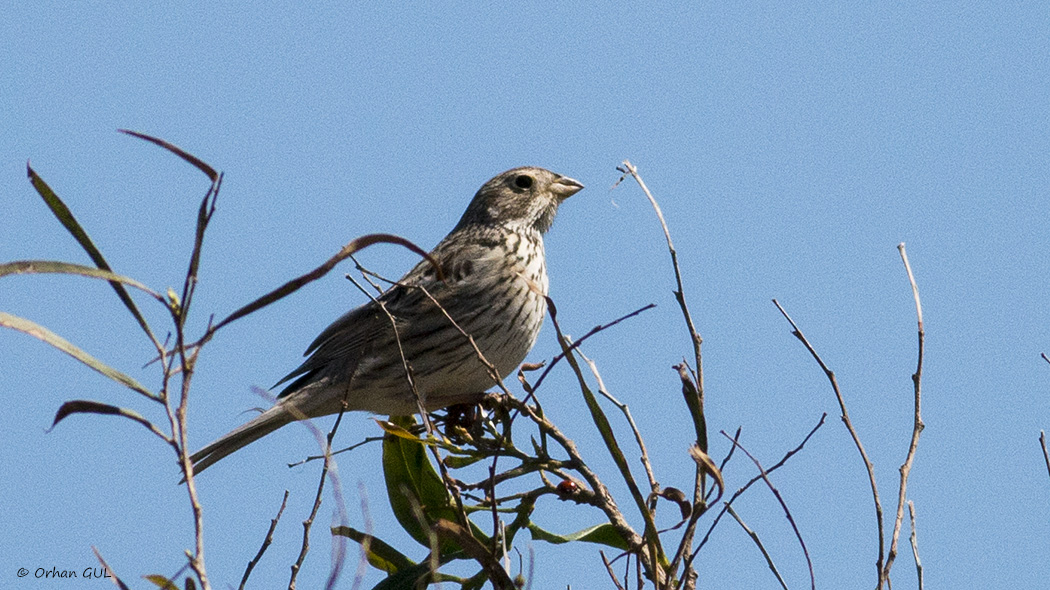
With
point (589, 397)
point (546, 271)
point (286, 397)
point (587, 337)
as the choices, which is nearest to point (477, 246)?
point (546, 271)

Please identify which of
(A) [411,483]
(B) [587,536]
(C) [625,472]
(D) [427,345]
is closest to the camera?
(C) [625,472]

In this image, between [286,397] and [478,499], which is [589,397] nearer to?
[478,499]

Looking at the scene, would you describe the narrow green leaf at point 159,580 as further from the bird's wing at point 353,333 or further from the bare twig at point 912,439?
the bird's wing at point 353,333

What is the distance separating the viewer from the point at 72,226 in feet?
7.11

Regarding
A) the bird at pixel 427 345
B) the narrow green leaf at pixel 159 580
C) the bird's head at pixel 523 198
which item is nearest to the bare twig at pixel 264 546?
the narrow green leaf at pixel 159 580

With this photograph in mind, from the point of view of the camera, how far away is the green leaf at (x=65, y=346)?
2.05 m

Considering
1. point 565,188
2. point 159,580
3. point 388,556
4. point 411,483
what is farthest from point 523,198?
point 159,580

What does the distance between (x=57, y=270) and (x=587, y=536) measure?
2.09 meters

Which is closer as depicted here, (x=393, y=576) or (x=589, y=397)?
(x=589, y=397)

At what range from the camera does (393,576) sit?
3.77 meters

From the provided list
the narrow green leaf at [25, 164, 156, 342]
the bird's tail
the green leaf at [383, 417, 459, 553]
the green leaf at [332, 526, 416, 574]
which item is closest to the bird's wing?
the bird's tail

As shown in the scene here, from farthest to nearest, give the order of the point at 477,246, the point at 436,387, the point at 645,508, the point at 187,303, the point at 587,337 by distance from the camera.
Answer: the point at 477,246 < the point at 436,387 < the point at 645,508 < the point at 587,337 < the point at 187,303

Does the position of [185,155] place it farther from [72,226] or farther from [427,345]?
[427,345]

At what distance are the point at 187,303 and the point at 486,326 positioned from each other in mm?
3715
